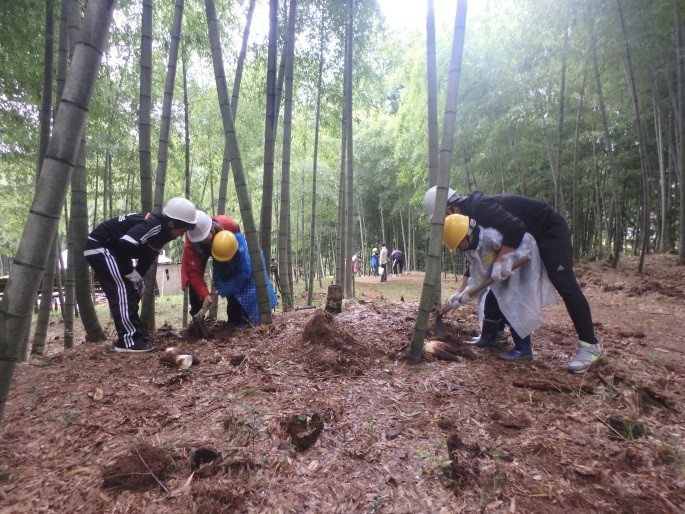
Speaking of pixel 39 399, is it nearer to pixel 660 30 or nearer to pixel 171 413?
pixel 171 413

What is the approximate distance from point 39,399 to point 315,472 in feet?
6.42

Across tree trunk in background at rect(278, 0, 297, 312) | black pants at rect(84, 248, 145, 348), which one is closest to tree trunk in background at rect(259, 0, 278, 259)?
tree trunk in background at rect(278, 0, 297, 312)

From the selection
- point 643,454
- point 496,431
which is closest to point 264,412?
point 496,431

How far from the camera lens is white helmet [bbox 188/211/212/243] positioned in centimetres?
385

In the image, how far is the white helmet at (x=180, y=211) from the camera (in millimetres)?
3654

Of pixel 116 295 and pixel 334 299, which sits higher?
pixel 116 295

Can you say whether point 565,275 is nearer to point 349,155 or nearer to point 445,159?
point 445,159

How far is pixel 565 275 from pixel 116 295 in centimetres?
382

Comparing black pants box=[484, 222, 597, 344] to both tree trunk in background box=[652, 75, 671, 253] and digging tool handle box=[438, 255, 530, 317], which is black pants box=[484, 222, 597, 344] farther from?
tree trunk in background box=[652, 75, 671, 253]

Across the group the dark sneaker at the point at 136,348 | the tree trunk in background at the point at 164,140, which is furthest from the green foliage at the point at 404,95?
the dark sneaker at the point at 136,348

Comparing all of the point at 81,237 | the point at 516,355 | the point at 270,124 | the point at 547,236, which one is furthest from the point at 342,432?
the point at 270,124

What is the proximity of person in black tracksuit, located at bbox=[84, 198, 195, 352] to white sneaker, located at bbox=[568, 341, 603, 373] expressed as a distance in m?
3.40

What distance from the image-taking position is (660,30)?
6531 mm

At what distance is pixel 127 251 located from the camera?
3.71 meters
